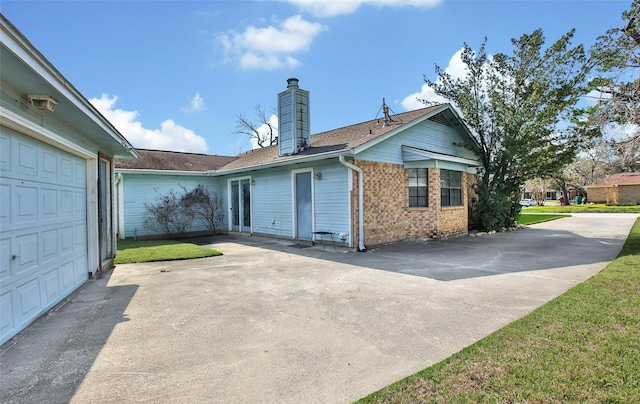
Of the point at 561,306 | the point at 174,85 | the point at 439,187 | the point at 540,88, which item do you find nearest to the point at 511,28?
the point at 540,88

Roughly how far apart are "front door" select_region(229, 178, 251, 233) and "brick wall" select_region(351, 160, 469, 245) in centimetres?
571

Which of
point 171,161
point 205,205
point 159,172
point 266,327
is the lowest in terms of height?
point 266,327

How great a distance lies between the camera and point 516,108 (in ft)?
43.1

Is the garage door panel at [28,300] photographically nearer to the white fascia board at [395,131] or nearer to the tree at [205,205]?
the white fascia board at [395,131]

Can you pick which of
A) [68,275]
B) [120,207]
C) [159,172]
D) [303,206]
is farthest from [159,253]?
[159,172]

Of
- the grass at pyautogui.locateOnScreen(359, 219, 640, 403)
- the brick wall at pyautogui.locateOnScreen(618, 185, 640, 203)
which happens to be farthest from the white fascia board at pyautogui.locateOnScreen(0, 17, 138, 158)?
the brick wall at pyautogui.locateOnScreen(618, 185, 640, 203)

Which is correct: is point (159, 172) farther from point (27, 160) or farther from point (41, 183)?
point (27, 160)

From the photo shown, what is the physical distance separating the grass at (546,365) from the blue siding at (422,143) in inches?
269

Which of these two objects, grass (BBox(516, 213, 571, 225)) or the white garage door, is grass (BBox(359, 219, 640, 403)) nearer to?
the white garage door

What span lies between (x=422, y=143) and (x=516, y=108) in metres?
4.39

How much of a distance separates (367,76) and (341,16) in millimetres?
4770

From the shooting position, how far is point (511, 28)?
508 inches

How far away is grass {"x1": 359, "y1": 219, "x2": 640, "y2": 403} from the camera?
240cm

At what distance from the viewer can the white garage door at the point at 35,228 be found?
12.0 ft
